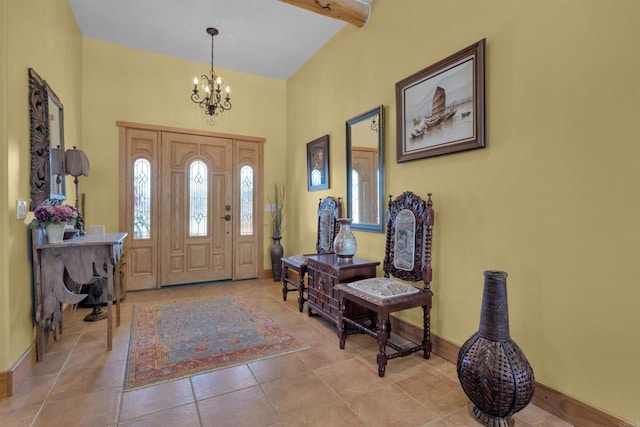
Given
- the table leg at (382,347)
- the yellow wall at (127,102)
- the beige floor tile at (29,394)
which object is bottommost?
the beige floor tile at (29,394)

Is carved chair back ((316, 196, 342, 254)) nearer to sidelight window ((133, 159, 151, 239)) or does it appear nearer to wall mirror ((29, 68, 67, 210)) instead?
sidelight window ((133, 159, 151, 239))

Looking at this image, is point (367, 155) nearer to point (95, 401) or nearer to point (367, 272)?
point (367, 272)

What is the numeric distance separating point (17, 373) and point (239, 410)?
1.53 metres

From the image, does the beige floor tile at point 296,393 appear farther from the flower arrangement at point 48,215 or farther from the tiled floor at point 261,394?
the flower arrangement at point 48,215

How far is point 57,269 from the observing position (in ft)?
8.21

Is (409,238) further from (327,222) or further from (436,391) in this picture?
(327,222)

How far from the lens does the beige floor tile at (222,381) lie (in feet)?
6.84

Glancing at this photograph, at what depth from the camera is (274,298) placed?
4.22m

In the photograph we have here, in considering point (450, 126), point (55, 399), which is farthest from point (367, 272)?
point (55, 399)

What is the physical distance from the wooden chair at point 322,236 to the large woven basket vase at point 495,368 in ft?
7.05

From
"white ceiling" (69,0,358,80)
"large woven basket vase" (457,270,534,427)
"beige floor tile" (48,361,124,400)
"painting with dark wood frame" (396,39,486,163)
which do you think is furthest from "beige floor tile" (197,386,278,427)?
Result: "white ceiling" (69,0,358,80)

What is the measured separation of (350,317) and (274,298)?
1572mm

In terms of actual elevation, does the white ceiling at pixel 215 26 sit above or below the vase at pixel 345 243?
above

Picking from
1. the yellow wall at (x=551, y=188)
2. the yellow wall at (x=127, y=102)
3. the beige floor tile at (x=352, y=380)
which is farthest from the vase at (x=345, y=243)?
the yellow wall at (x=127, y=102)
